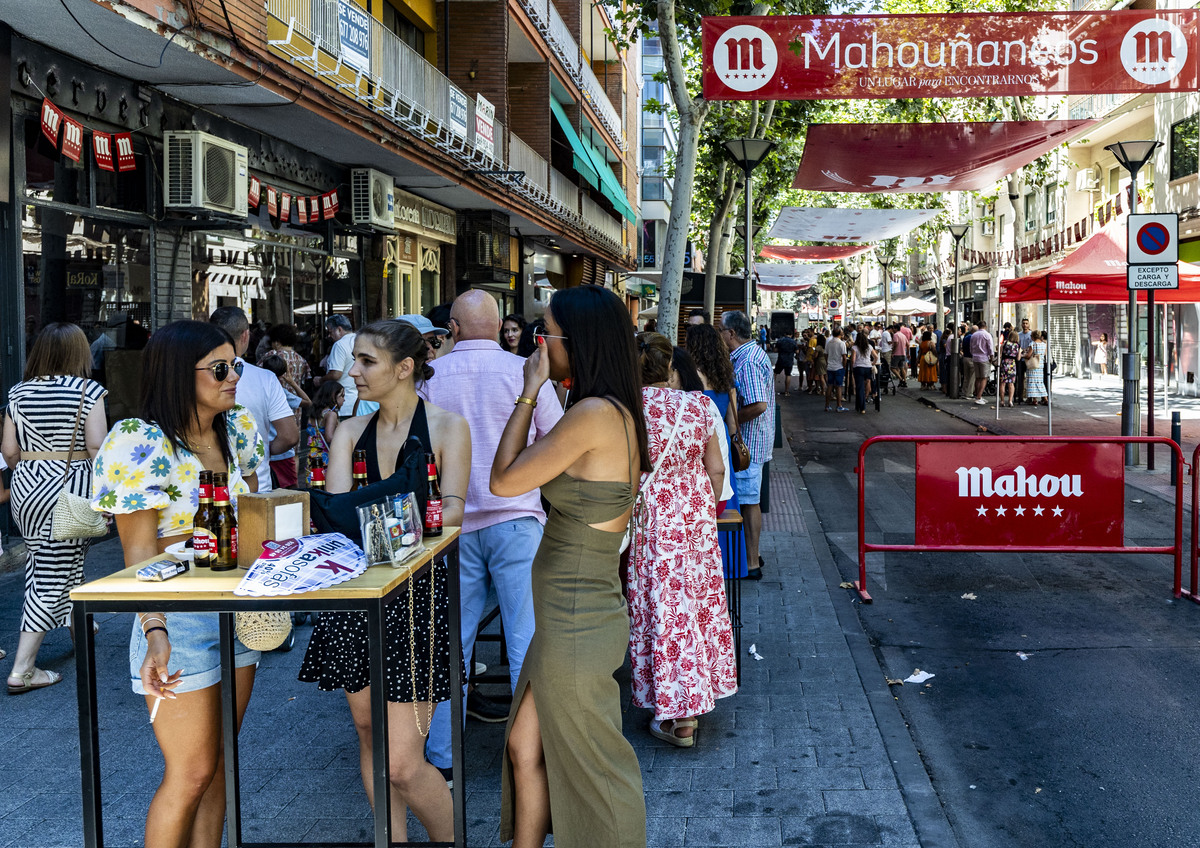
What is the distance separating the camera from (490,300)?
16.0ft

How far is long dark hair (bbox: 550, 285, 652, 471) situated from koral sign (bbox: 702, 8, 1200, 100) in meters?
7.31

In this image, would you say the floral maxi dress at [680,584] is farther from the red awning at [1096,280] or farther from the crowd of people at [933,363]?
the crowd of people at [933,363]

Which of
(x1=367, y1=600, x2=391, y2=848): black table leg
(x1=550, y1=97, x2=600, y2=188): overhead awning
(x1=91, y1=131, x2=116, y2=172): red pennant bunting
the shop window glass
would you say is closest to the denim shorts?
(x1=367, y1=600, x2=391, y2=848): black table leg

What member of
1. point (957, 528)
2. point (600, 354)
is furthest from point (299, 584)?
point (957, 528)

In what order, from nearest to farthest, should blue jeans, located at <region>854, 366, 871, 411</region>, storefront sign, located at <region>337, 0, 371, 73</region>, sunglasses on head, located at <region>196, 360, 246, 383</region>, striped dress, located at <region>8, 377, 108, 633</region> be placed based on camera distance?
sunglasses on head, located at <region>196, 360, 246, 383</region>, striped dress, located at <region>8, 377, 108, 633</region>, storefront sign, located at <region>337, 0, 371, 73</region>, blue jeans, located at <region>854, 366, 871, 411</region>

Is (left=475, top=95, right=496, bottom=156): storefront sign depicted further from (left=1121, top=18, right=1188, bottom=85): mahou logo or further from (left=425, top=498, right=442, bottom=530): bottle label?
(left=425, top=498, right=442, bottom=530): bottle label

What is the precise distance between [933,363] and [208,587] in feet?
95.1

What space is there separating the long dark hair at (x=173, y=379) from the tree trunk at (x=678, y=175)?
358 inches

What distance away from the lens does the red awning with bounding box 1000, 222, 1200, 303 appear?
17.3 metres

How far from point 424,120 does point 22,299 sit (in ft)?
19.6

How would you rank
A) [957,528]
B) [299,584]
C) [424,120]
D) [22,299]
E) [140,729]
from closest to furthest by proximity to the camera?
1. [299,584]
2. [140,729]
3. [957,528]
4. [22,299]
5. [424,120]

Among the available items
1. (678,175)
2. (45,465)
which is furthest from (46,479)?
(678,175)

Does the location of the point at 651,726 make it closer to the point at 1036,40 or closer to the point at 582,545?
the point at 582,545

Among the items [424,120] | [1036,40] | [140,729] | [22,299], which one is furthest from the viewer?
[424,120]
